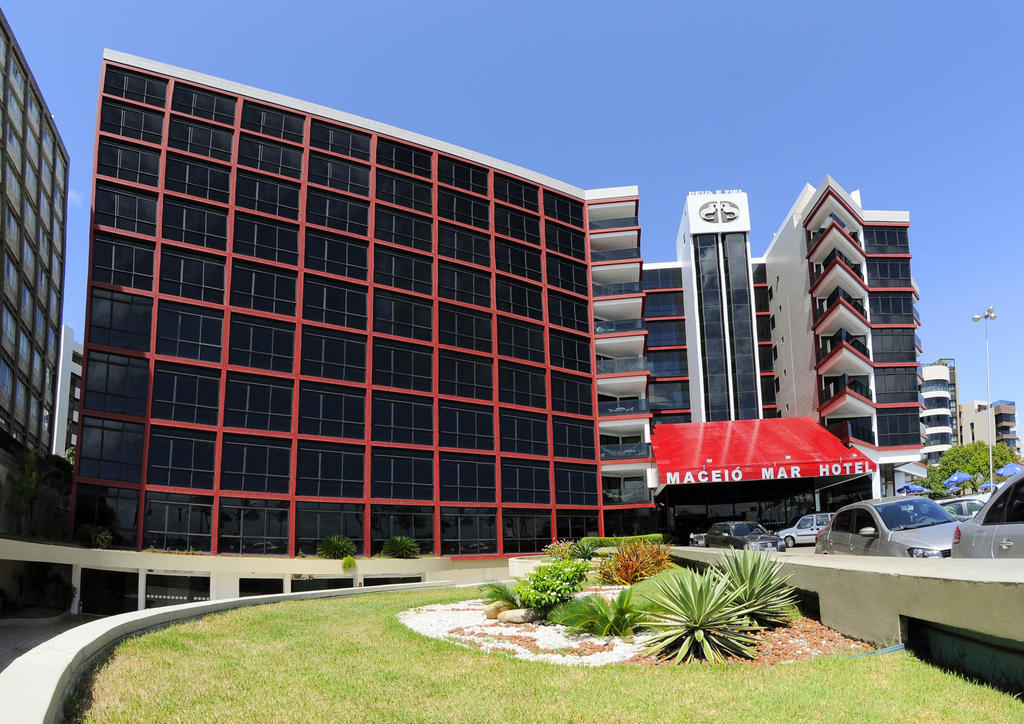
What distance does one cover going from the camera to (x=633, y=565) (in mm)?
22391

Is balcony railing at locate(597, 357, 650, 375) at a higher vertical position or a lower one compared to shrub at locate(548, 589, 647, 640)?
higher

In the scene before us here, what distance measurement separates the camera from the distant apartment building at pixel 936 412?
12750 cm

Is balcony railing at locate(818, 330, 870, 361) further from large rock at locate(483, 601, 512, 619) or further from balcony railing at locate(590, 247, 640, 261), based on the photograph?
large rock at locate(483, 601, 512, 619)

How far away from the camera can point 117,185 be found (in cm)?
3900

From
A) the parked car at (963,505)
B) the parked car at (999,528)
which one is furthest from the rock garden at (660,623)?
the parked car at (963,505)

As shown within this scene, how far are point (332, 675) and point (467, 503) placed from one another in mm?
35994

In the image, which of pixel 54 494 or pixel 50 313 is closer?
pixel 54 494

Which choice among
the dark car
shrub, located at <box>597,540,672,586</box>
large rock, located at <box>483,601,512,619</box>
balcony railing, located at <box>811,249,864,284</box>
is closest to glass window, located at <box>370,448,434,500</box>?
the dark car

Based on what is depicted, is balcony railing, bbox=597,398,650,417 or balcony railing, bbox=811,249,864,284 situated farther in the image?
balcony railing, bbox=811,249,864,284

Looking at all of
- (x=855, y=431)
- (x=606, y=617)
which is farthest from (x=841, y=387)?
(x=606, y=617)

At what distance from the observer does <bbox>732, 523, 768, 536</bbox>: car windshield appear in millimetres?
31630

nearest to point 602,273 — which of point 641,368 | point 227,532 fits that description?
point 641,368

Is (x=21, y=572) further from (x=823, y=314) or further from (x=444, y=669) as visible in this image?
(x=823, y=314)

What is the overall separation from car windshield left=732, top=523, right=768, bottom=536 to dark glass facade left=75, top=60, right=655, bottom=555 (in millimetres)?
17559
